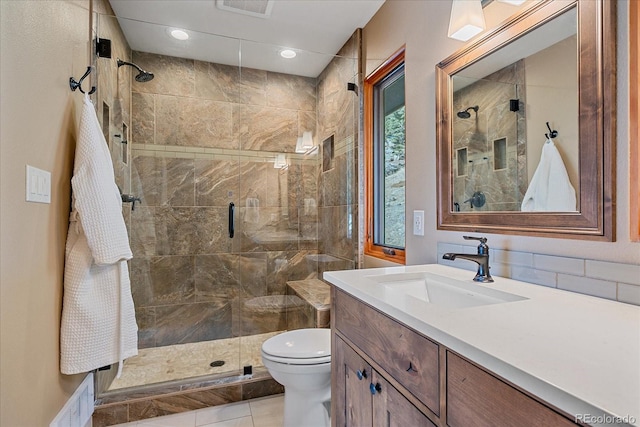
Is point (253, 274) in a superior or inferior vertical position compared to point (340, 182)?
inferior

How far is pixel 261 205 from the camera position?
2820 millimetres

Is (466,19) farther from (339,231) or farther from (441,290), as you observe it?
(339,231)

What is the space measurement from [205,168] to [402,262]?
5.89 feet

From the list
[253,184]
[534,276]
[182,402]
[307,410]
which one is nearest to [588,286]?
[534,276]

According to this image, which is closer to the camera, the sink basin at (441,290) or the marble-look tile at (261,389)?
the sink basin at (441,290)

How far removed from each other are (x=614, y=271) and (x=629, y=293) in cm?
6

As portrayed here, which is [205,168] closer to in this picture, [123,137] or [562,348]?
[123,137]

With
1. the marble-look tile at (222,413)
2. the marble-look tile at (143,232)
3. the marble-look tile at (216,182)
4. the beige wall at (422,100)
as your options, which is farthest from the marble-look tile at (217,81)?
the marble-look tile at (222,413)

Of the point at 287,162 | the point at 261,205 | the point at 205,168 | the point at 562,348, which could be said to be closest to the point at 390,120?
the point at 287,162

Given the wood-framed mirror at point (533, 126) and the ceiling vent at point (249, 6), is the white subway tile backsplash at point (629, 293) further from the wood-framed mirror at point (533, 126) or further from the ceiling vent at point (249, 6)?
the ceiling vent at point (249, 6)

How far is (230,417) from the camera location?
6.00ft

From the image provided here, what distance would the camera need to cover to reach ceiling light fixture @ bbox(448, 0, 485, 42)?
1266 mm

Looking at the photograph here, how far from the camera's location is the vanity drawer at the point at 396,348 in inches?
28.0

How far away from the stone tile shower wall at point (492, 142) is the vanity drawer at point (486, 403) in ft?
2.50
